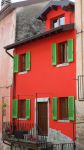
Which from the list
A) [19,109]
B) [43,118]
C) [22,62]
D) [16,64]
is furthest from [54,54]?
[19,109]

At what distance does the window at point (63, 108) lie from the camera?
2050cm

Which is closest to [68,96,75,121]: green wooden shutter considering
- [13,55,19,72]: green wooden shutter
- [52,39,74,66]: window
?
[52,39,74,66]: window

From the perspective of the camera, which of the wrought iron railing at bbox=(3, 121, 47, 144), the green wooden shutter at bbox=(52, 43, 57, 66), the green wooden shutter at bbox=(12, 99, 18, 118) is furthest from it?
the green wooden shutter at bbox=(12, 99, 18, 118)

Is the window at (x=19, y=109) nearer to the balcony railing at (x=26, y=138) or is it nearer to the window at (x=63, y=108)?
the balcony railing at (x=26, y=138)

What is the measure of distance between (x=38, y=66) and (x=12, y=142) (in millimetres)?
4613

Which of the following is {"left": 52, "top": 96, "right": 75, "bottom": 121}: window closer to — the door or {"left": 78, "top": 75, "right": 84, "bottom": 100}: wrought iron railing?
{"left": 78, "top": 75, "right": 84, "bottom": 100}: wrought iron railing

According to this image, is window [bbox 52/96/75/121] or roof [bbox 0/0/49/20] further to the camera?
roof [bbox 0/0/49/20]

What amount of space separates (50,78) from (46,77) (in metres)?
0.43

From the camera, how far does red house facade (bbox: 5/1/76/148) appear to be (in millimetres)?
20016

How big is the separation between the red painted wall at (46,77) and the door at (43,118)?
19.5 inches

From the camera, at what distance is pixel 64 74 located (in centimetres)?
2047

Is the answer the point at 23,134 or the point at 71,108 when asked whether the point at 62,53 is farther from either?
the point at 23,134

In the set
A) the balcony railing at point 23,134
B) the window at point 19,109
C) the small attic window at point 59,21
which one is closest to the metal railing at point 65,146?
the balcony railing at point 23,134

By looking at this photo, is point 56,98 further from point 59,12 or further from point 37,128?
point 59,12
